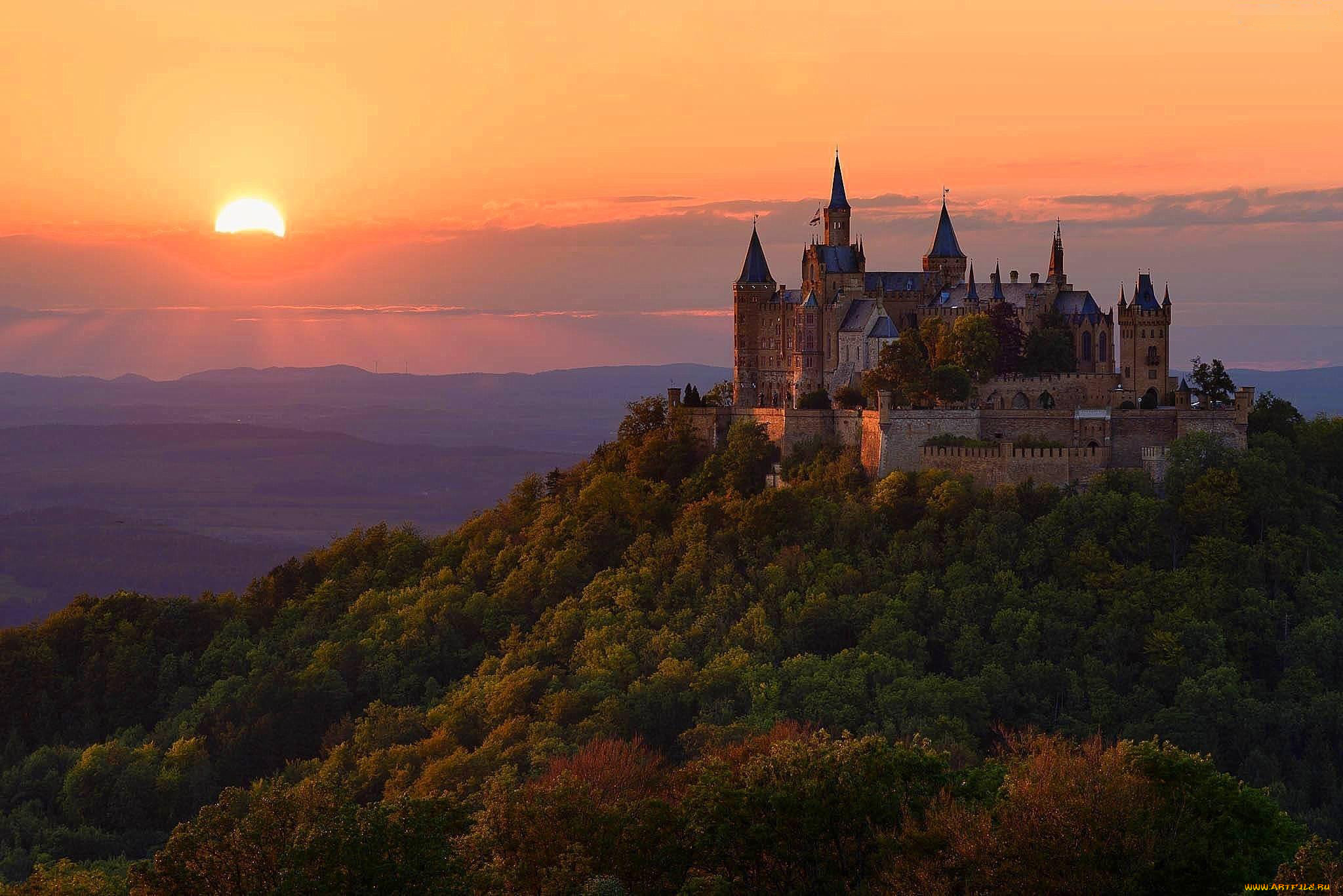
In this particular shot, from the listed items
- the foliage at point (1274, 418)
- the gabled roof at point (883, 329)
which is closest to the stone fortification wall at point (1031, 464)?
the foliage at point (1274, 418)

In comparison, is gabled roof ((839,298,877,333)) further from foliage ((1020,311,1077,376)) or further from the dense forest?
the dense forest

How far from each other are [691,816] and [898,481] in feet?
122

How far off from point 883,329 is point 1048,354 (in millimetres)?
7752

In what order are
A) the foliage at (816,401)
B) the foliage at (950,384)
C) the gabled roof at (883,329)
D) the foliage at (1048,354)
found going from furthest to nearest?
the gabled roof at (883,329) < the foliage at (1048,354) < the foliage at (816,401) < the foliage at (950,384)

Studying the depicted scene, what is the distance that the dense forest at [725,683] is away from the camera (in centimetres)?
5144

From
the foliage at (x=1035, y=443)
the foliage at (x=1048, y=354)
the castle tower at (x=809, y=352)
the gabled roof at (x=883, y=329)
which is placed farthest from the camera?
the castle tower at (x=809, y=352)

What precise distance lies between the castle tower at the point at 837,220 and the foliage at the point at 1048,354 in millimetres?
12908

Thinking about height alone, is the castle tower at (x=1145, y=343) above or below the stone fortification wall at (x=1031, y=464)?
above

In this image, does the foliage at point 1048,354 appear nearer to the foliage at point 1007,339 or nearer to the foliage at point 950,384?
the foliage at point 1007,339

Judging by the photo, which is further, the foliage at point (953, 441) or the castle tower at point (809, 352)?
the castle tower at point (809, 352)

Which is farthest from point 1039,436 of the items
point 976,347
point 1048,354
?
point 1048,354

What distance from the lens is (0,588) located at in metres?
199

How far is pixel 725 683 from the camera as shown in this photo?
8194 cm

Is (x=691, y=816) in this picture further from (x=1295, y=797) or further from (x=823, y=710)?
(x=1295, y=797)
